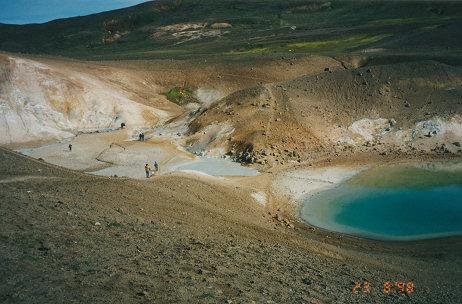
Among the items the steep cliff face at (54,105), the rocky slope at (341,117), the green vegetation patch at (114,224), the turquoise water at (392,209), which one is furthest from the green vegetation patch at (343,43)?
the green vegetation patch at (114,224)

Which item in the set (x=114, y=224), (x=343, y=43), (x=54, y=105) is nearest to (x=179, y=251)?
(x=114, y=224)

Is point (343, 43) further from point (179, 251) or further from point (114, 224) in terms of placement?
point (179, 251)

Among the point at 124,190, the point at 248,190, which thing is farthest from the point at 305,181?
the point at 124,190

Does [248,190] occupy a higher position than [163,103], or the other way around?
[163,103]

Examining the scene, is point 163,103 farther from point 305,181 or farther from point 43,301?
point 43,301
